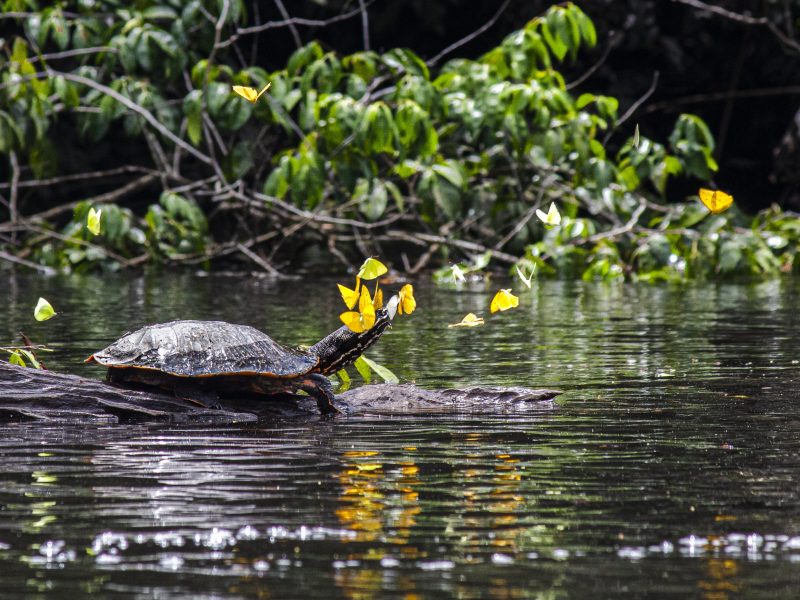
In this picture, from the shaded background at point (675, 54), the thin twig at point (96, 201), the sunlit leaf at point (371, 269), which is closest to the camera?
the sunlit leaf at point (371, 269)

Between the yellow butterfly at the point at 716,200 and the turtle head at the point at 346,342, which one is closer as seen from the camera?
the turtle head at the point at 346,342

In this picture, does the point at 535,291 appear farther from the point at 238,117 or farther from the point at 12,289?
the point at 12,289

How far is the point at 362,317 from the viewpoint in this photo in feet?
19.9

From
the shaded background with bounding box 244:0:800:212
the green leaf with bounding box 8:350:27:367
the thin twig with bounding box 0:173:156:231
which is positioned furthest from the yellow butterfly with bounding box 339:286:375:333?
the shaded background with bounding box 244:0:800:212

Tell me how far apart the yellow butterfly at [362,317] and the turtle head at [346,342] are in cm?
5

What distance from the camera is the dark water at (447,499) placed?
326 centimetres

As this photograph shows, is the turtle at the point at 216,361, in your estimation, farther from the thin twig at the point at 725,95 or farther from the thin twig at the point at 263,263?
the thin twig at the point at 725,95

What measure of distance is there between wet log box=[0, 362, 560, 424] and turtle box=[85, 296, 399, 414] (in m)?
0.07

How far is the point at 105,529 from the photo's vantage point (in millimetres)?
3715

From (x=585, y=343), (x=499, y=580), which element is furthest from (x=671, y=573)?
(x=585, y=343)

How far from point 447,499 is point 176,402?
212cm

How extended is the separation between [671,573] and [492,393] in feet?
9.57

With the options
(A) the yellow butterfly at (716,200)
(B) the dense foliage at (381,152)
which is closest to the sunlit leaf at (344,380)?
(A) the yellow butterfly at (716,200)

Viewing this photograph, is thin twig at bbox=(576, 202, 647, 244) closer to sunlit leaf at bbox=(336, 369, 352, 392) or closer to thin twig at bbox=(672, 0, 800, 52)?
thin twig at bbox=(672, 0, 800, 52)
